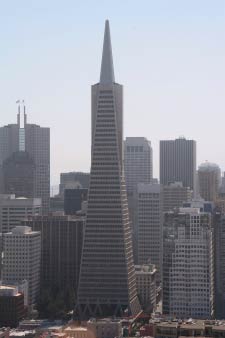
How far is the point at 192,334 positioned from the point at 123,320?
23.5m

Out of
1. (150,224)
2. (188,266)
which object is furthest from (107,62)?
(150,224)

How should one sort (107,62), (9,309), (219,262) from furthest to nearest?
1. (219,262)
2. (107,62)
3. (9,309)

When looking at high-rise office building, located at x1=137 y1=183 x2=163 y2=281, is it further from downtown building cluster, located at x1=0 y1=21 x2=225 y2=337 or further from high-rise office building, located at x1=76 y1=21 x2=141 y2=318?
high-rise office building, located at x1=76 y1=21 x2=141 y2=318

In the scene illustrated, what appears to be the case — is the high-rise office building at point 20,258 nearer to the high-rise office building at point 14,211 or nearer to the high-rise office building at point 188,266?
the high-rise office building at point 188,266

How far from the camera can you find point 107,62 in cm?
14050

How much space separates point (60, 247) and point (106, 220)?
92.0 ft

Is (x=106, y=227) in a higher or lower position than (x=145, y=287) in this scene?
higher

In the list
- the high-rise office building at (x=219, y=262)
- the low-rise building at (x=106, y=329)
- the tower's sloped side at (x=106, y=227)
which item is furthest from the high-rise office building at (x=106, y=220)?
the low-rise building at (x=106, y=329)

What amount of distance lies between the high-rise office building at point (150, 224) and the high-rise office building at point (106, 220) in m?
38.3

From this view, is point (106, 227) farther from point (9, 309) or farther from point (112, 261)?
point (9, 309)

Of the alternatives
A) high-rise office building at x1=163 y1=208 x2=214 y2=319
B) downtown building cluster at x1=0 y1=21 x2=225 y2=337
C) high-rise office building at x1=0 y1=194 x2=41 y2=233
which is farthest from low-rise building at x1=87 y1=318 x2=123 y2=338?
high-rise office building at x1=0 y1=194 x2=41 y2=233

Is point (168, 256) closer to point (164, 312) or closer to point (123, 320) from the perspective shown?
point (164, 312)

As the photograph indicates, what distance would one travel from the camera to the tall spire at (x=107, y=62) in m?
138

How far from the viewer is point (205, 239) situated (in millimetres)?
129625
